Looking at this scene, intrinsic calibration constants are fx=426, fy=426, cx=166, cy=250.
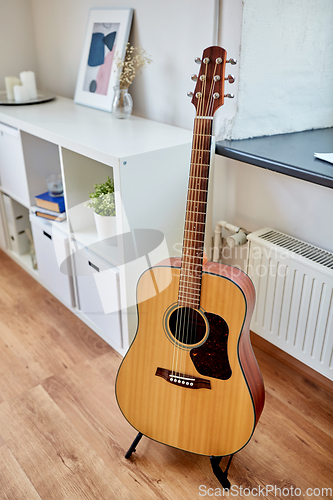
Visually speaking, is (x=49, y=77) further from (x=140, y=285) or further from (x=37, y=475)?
(x=37, y=475)

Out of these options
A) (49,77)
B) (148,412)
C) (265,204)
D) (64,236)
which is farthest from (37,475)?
(49,77)

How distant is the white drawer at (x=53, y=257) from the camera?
1902 millimetres

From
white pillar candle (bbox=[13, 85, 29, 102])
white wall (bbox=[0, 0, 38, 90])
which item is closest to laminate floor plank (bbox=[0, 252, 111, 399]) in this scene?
white pillar candle (bbox=[13, 85, 29, 102])

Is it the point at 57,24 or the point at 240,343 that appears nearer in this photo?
the point at 240,343

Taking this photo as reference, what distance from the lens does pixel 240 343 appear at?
1144 mm

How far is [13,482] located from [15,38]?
7.61 feet

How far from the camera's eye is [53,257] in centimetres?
203

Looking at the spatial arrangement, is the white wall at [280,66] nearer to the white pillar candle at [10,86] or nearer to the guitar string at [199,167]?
the guitar string at [199,167]

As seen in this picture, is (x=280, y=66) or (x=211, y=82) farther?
(x=280, y=66)

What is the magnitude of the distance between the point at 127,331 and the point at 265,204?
0.73 metres

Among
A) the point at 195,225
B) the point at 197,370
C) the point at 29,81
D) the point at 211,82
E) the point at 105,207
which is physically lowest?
the point at 197,370

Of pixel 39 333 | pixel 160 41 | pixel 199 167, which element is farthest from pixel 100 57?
pixel 39 333

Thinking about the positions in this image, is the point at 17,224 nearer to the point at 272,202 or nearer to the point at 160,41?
the point at 160,41

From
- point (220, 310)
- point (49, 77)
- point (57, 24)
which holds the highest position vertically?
point (57, 24)
